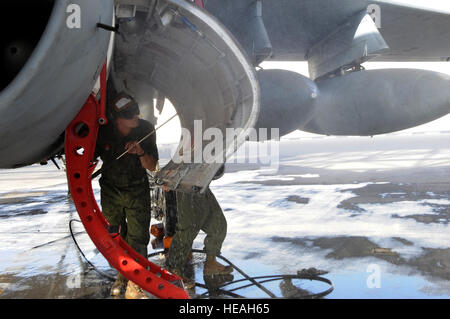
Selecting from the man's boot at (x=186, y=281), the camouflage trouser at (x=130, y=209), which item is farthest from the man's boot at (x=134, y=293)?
the man's boot at (x=186, y=281)

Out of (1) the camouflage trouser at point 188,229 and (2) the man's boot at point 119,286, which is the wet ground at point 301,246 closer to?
(2) the man's boot at point 119,286

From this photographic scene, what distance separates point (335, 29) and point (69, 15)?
5.59 meters

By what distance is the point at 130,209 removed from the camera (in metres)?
3.80

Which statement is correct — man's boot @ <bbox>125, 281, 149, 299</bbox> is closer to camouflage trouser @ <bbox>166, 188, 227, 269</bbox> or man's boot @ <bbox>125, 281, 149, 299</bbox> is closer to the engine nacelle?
camouflage trouser @ <bbox>166, 188, 227, 269</bbox>

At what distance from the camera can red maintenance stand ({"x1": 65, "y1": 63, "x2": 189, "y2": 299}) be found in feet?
8.68

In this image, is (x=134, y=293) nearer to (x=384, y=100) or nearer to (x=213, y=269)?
(x=213, y=269)

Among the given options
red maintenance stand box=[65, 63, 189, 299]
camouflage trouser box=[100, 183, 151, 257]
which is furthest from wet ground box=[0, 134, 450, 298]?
red maintenance stand box=[65, 63, 189, 299]

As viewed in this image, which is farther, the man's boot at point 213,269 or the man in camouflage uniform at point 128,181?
the man's boot at point 213,269

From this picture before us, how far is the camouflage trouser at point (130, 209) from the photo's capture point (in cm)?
378

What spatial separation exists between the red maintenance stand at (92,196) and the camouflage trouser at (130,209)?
2.63 feet

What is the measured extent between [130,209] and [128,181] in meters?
0.29

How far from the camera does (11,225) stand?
7637mm

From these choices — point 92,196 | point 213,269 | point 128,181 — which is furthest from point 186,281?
point 92,196

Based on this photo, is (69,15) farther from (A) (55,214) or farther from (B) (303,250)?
(A) (55,214)
